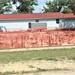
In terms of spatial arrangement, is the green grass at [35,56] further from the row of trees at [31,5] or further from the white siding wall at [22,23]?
the row of trees at [31,5]

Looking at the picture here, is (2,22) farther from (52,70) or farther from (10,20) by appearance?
(52,70)

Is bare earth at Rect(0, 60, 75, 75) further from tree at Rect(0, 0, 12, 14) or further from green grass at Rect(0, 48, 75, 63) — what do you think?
tree at Rect(0, 0, 12, 14)

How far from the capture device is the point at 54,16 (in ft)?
220

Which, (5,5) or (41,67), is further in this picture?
(5,5)

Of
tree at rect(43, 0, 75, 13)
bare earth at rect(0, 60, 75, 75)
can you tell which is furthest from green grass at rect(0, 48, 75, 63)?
tree at rect(43, 0, 75, 13)

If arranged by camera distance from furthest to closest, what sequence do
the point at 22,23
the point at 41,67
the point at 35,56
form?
the point at 22,23 → the point at 35,56 → the point at 41,67

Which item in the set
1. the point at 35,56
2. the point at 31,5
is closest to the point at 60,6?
the point at 31,5

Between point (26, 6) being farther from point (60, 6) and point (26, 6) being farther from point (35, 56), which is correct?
point (35, 56)

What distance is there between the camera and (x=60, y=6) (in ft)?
298

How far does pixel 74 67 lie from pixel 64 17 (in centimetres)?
5181

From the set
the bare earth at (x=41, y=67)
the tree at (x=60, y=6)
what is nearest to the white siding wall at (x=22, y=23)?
the tree at (x=60, y=6)

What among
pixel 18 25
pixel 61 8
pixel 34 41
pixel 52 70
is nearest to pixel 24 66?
pixel 52 70

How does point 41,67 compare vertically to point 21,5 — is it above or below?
above

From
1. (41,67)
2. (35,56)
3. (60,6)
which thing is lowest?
(60,6)
